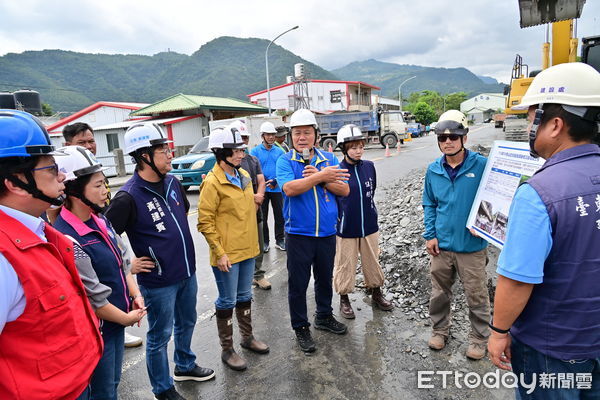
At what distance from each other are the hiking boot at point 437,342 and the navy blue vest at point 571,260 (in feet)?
5.87

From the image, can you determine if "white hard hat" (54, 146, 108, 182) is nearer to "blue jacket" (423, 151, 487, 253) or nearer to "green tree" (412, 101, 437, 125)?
"blue jacket" (423, 151, 487, 253)

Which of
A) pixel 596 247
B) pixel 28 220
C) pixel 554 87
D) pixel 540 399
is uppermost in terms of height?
pixel 554 87

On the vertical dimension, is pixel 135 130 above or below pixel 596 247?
above

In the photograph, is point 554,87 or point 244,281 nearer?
point 554,87

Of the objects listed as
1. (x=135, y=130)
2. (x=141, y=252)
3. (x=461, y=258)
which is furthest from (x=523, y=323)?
(x=135, y=130)

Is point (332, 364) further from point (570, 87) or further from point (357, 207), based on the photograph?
point (570, 87)

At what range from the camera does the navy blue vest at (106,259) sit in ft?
6.39

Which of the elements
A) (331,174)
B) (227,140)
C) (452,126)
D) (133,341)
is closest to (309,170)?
(331,174)

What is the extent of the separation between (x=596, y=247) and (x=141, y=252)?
2.55m

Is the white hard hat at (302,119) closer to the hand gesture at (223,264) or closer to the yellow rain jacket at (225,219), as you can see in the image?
the yellow rain jacket at (225,219)

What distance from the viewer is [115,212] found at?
234 centimetres

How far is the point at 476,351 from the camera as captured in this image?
3.09 m

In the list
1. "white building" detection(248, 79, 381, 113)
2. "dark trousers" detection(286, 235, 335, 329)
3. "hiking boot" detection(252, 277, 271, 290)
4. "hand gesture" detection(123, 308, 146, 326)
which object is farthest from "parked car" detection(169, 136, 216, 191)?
"white building" detection(248, 79, 381, 113)

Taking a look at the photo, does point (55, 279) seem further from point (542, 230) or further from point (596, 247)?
point (596, 247)
